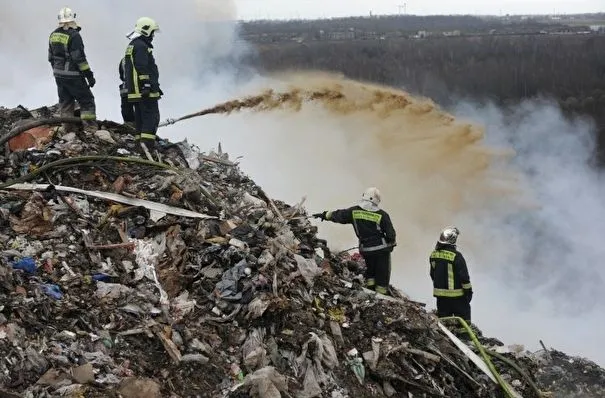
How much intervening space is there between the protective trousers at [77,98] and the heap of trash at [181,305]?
730 mm

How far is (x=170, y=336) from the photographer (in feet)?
16.3

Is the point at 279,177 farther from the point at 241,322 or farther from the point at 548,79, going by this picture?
the point at 548,79

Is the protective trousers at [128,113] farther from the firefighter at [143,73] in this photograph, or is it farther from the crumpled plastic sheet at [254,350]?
the crumpled plastic sheet at [254,350]

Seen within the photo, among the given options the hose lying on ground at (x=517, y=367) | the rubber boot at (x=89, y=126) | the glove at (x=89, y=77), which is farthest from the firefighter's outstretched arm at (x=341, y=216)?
the glove at (x=89, y=77)

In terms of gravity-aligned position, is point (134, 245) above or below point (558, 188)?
above

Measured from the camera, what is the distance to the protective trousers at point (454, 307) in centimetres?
709

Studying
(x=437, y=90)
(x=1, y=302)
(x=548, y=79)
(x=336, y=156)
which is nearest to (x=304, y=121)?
(x=336, y=156)

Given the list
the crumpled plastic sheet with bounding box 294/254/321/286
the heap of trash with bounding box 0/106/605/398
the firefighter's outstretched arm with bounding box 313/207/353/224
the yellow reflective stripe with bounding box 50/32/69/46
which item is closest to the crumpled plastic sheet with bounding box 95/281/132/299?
the heap of trash with bounding box 0/106/605/398

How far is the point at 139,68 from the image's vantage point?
761 cm

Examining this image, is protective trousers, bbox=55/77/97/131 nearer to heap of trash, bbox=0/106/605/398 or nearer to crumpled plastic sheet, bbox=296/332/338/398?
heap of trash, bbox=0/106/605/398

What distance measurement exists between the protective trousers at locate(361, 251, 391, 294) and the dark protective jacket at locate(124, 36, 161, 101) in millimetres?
3287

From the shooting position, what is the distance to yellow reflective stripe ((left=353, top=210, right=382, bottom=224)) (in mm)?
7109

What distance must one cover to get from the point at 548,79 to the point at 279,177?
28246 mm

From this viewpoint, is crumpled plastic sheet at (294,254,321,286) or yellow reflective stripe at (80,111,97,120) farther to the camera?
yellow reflective stripe at (80,111,97,120)
